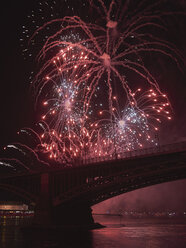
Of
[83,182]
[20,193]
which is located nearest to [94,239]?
[83,182]

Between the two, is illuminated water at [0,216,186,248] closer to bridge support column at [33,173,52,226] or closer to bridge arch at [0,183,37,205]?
bridge support column at [33,173,52,226]

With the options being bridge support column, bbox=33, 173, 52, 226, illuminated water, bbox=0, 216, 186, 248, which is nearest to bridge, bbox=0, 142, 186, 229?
bridge support column, bbox=33, 173, 52, 226

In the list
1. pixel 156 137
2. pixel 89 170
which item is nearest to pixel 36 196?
pixel 89 170

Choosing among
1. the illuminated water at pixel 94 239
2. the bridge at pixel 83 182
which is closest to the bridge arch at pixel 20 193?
the bridge at pixel 83 182

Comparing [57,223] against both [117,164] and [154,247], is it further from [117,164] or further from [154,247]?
[154,247]

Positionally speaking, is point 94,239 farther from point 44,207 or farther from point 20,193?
point 20,193

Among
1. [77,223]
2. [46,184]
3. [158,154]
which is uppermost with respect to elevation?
[158,154]

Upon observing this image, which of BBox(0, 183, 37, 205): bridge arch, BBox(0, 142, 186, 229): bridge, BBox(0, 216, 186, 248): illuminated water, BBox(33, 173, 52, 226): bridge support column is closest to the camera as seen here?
BBox(0, 216, 186, 248): illuminated water

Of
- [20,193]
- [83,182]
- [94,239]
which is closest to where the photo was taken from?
[94,239]

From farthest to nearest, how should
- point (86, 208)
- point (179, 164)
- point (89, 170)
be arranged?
point (86, 208), point (89, 170), point (179, 164)
